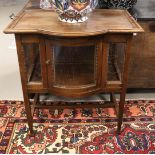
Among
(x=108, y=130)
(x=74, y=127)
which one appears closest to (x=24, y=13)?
(x=74, y=127)

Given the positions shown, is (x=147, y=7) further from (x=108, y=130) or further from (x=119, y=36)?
(x=108, y=130)

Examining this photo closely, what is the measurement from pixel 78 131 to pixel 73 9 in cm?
77

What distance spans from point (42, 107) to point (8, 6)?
133 inches

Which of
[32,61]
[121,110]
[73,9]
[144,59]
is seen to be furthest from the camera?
[144,59]

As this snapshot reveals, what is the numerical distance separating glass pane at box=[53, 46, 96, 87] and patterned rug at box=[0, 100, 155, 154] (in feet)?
1.33

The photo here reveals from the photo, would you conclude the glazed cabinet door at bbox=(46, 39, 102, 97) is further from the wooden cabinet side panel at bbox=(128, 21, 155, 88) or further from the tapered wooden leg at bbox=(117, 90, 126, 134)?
the wooden cabinet side panel at bbox=(128, 21, 155, 88)

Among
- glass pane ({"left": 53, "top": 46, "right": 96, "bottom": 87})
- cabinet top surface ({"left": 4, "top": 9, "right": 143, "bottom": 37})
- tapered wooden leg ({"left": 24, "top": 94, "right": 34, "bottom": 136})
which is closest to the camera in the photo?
cabinet top surface ({"left": 4, "top": 9, "right": 143, "bottom": 37})

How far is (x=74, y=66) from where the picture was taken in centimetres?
132

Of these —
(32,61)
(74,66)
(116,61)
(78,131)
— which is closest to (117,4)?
(116,61)

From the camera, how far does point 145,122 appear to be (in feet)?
5.23

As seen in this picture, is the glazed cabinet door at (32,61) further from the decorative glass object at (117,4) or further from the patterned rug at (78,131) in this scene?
the decorative glass object at (117,4)

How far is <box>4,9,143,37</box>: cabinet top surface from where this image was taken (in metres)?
1.09

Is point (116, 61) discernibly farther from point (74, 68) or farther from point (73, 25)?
point (73, 25)

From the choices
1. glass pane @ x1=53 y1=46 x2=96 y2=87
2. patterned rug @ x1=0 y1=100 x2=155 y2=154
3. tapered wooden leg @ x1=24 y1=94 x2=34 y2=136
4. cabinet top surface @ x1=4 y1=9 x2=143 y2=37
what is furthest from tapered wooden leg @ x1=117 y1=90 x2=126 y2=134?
tapered wooden leg @ x1=24 y1=94 x2=34 y2=136
